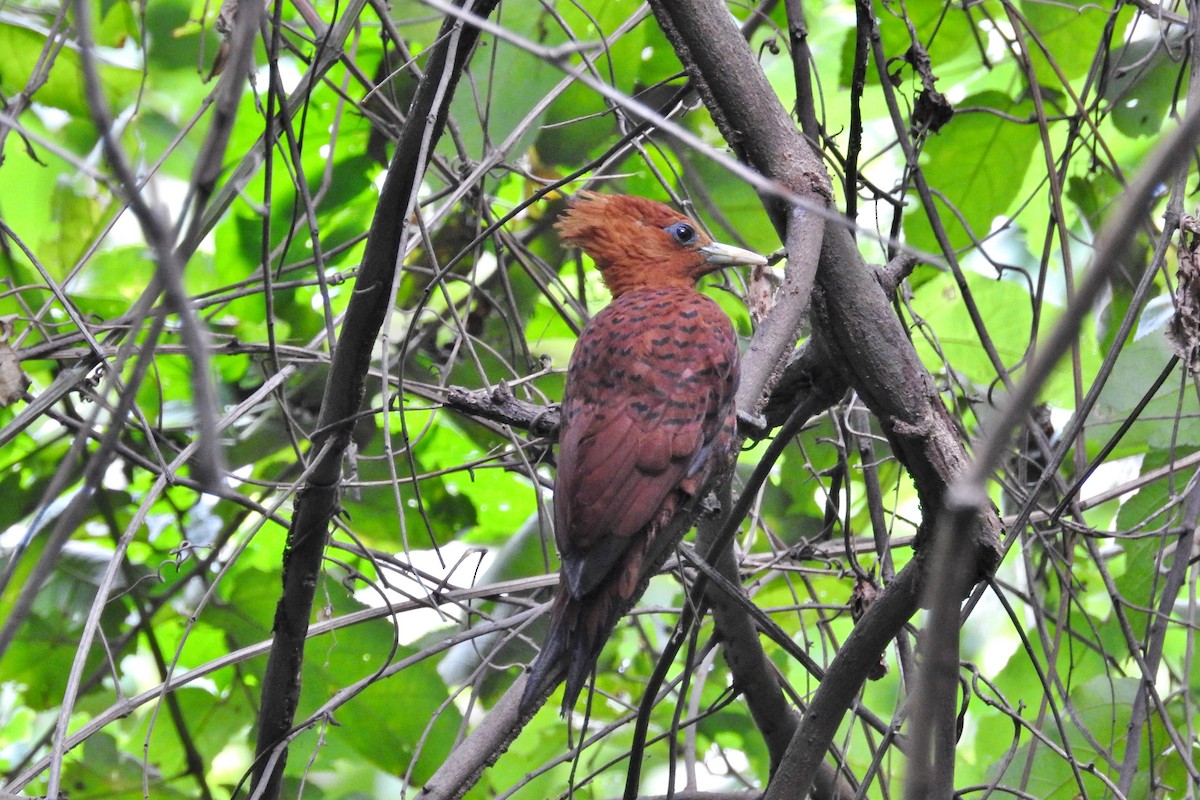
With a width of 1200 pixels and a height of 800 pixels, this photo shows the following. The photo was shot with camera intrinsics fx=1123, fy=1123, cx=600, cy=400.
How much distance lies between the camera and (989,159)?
312 centimetres

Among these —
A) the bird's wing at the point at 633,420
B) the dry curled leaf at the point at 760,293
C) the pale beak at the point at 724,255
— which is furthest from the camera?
the pale beak at the point at 724,255

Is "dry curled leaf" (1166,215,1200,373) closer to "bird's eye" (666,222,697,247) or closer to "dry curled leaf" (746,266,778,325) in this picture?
"dry curled leaf" (746,266,778,325)

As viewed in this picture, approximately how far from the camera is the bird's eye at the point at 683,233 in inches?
115

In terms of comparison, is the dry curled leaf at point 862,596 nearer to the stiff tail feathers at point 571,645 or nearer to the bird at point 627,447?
the bird at point 627,447

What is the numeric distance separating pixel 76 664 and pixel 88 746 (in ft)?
5.27

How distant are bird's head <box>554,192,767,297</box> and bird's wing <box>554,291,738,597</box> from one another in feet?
1.07

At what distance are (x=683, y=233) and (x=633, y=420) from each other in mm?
836

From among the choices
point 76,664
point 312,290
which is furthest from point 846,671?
point 312,290

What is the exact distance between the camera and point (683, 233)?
2.94m

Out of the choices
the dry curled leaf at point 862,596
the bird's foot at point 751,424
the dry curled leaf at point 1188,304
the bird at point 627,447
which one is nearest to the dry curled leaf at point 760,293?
the bird at point 627,447

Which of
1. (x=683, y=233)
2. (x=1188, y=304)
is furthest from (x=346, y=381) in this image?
(x=1188, y=304)

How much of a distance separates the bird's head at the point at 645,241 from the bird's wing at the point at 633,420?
0.33 metres

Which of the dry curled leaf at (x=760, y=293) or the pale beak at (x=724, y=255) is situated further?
the pale beak at (x=724, y=255)

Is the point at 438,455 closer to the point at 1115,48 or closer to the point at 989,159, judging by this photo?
the point at 989,159
